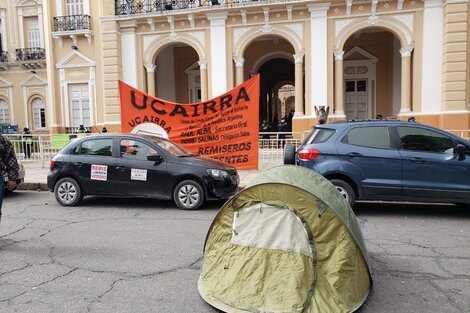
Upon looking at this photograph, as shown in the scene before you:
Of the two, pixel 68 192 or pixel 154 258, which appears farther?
pixel 68 192

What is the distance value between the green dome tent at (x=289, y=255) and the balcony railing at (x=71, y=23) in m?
17.8

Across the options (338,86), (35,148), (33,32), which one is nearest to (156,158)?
(35,148)

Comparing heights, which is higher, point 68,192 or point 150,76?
point 150,76

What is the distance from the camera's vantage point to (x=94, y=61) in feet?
63.6

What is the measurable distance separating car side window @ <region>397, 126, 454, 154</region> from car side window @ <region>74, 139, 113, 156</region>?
5724mm

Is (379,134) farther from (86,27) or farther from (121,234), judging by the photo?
(86,27)

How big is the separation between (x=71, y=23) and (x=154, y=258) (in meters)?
17.4

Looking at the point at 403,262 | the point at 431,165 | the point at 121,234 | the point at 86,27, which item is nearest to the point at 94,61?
the point at 86,27

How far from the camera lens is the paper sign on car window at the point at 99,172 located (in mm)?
8438

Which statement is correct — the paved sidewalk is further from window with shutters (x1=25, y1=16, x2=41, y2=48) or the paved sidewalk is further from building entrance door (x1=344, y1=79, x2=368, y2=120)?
window with shutters (x1=25, y1=16, x2=41, y2=48)

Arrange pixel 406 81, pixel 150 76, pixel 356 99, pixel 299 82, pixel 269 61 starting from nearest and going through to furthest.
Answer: pixel 406 81 → pixel 299 82 → pixel 150 76 → pixel 356 99 → pixel 269 61

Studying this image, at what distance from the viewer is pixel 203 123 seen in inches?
476

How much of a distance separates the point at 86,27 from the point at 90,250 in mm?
16267

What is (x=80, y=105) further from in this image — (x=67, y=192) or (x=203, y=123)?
(x=67, y=192)
